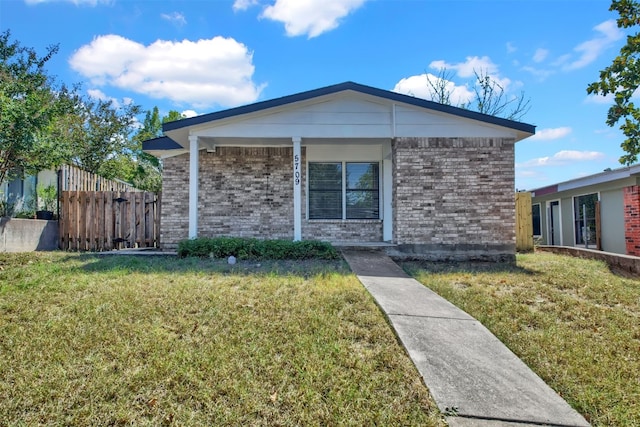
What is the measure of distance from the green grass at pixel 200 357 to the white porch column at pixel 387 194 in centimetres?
514

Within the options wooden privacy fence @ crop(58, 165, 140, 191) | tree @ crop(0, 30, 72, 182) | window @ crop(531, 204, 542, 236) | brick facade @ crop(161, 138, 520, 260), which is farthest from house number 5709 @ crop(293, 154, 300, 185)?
window @ crop(531, 204, 542, 236)

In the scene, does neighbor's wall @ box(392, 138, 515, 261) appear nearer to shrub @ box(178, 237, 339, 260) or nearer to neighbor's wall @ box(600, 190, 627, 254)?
shrub @ box(178, 237, 339, 260)

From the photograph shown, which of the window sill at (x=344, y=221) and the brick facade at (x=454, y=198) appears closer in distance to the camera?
the brick facade at (x=454, y=198)

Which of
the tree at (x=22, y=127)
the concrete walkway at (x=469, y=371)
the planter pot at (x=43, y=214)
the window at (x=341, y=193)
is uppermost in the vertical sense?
the tree at (x=22, y=127)

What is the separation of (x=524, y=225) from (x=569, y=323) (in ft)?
26.5

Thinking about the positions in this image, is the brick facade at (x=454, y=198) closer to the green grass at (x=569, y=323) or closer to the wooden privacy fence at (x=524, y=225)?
the green grass at (x=569, y=323)

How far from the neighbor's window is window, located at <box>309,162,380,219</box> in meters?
8.75

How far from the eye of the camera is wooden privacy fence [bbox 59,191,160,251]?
10234 millimetres

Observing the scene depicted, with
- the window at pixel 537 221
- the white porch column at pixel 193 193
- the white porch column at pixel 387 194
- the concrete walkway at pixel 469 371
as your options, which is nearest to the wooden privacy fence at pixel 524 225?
the white porch column at pixel 387 194

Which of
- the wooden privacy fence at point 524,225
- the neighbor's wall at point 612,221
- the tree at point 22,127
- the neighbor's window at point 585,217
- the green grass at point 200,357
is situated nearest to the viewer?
the green grass at point 200,357

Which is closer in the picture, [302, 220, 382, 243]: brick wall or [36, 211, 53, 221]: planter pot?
[36, 211, 53, 221]: planter pot

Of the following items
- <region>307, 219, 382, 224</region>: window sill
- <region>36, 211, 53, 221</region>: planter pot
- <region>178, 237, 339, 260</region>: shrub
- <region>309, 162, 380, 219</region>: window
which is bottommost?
<region>178, 237, 339, 260</region>: shrub

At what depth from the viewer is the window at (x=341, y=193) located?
10445 millimetres

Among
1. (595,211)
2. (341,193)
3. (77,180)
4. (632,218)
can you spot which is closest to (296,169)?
(341,193)
